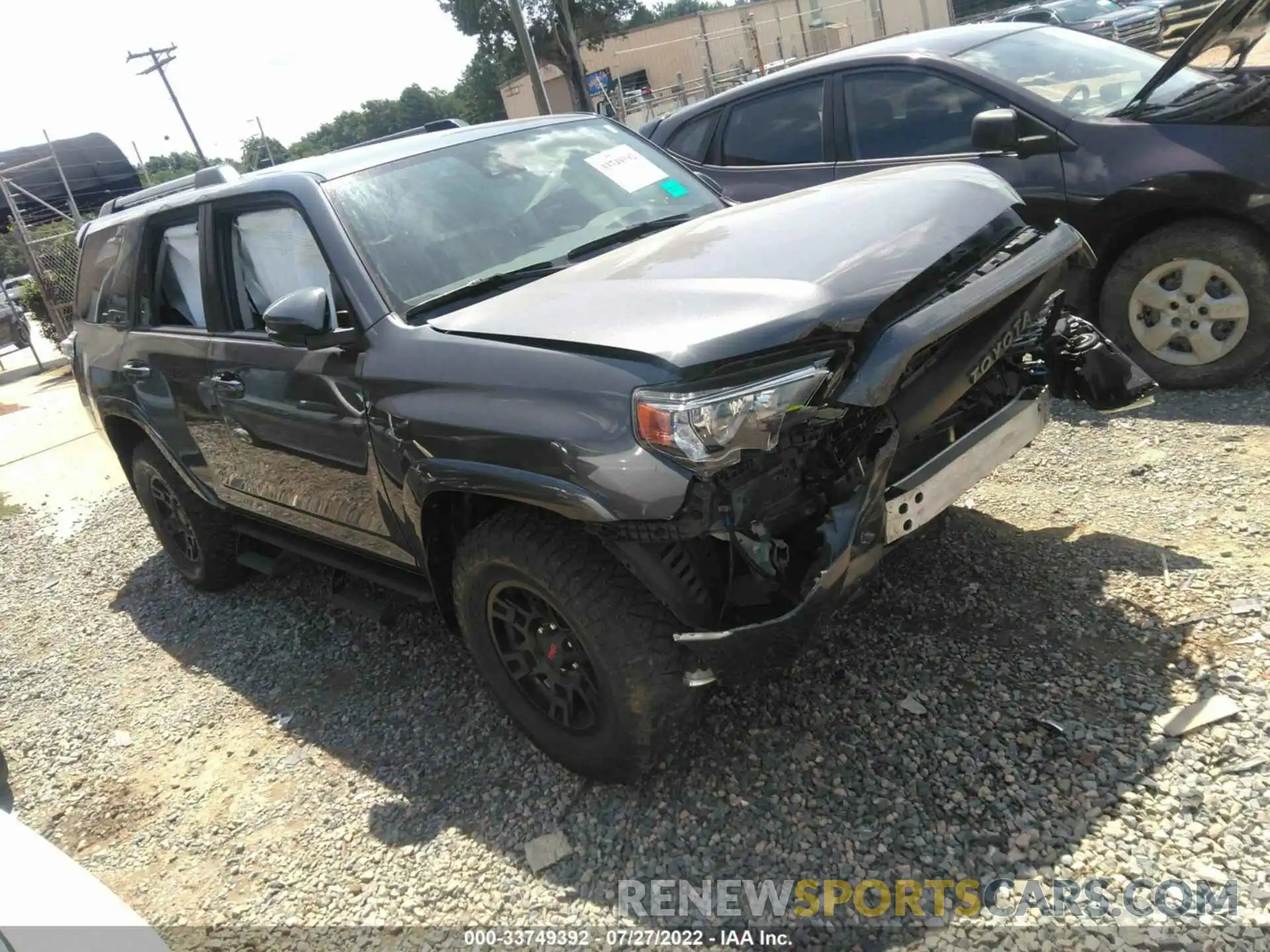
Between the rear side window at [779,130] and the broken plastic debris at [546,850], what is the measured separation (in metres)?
4.00

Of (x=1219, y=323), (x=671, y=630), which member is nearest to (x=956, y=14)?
(x=1219, y=323)

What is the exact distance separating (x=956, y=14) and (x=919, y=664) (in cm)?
4424

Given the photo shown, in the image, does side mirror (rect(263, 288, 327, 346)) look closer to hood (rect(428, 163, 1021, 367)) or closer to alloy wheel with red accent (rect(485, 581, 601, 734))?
hood (rect(428, 163, 1021, 367))

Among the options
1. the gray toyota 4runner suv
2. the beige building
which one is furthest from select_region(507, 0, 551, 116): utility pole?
the beige building

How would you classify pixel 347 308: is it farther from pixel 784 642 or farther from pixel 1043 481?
pixel 1043 481

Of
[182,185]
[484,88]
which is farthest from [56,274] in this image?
[484,88]

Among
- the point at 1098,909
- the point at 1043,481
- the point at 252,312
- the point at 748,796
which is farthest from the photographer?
the point at 1043,481

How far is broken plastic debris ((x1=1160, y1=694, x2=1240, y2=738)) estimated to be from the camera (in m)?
2.48

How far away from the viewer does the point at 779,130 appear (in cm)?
537

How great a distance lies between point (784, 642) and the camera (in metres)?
2.26

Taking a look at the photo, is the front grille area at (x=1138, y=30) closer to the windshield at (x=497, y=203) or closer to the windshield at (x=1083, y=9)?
the windshield at (x=1083, y=9)

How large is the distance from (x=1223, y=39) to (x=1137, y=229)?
988 millimetres

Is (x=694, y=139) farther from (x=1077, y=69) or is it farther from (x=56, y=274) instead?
(x=56, y=274)

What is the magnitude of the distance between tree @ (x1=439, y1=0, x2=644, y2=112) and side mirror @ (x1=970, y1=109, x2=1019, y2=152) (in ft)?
97.0
